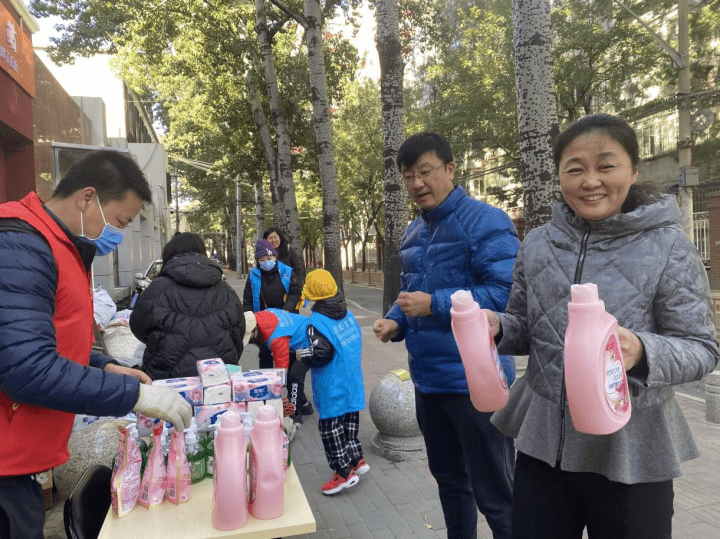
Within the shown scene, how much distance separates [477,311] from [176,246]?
271 centimetres

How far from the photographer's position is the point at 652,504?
1605mm

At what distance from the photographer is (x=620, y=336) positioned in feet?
4.81

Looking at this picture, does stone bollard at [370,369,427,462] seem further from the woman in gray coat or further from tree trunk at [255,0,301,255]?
tree trunk at [255,0,301,255]

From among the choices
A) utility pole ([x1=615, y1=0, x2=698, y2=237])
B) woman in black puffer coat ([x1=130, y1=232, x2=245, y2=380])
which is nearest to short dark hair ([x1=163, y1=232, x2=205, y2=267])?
woman in black puffer coat ([x1=130, y1=232, x2=245, y2=380])

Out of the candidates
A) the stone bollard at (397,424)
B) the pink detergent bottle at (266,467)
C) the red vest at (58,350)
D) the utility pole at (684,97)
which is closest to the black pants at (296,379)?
the stone bollard at (397,424)

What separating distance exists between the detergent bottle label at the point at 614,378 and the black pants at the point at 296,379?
4282mm

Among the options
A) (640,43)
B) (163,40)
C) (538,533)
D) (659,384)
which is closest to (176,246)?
(538,533)

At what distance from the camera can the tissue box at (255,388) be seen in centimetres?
253

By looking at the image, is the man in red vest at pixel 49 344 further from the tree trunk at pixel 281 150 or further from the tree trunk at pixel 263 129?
the tree trunk at pixel 263 129

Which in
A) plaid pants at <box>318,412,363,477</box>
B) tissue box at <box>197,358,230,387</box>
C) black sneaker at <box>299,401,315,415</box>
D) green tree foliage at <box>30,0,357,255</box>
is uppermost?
green tree foliage at <box>30,0,357,255</box>

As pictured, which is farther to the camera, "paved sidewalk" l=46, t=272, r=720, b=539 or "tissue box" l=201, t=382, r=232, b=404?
"paved sidewalk" l=46, t=272, r=720, b=539

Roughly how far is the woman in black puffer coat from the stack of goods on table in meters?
0.88

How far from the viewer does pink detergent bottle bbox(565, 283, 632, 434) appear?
1385mm

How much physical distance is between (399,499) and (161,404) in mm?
2578
